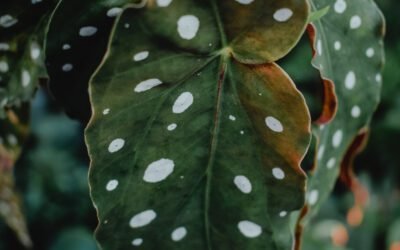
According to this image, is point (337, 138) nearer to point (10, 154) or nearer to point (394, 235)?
point (10, 154)

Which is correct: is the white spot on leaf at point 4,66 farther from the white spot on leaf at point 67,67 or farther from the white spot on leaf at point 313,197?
the white spot on leaf at point 313,197

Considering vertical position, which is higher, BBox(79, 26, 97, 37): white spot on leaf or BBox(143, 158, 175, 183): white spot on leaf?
BBox(79, 26, 97, 37): white spot on leaf

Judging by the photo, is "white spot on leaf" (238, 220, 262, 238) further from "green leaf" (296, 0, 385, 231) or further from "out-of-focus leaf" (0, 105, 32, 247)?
"out-of-focus leaf" (0, 105, 32, 247)

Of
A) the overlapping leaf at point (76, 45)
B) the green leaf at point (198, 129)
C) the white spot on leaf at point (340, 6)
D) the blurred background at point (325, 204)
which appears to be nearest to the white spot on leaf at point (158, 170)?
the green leaf at point (198, 129)

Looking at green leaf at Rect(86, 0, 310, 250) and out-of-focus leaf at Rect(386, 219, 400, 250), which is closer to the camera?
green leaf at Rect(86, 0, 310, 250)

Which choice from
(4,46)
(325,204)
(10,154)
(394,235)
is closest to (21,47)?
(4,46)

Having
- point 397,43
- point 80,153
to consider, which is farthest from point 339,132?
point 397,43

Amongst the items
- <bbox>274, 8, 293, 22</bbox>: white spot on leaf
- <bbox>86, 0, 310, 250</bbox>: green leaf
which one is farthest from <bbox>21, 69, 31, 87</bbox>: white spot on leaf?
<bbox>274, 8, 293, 22</bbox>: white spot on leaf

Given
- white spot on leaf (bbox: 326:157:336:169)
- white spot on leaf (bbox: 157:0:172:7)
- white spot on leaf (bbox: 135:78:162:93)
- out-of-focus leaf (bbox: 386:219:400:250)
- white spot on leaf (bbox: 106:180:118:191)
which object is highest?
white spot on leaf (bbox: 157:0:172:7)
